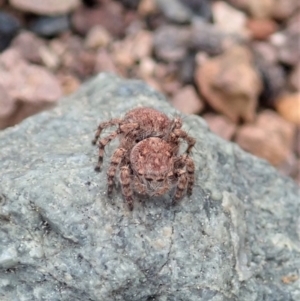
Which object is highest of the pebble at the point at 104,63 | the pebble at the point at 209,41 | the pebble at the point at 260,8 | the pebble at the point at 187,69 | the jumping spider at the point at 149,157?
the jumping spider at the point at 149,157

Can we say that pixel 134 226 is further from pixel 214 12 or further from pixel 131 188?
pixel 214 12

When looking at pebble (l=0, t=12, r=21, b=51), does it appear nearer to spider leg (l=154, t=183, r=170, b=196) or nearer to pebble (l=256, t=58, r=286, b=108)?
pebble (l=256, t=58, r=286, b=108)

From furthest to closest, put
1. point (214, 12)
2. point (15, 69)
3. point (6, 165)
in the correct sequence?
1. point (214, 12)
2. point (15, 69)
3. point (6, 165)

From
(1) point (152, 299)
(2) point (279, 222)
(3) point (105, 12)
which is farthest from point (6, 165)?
(3) point (105, 12)

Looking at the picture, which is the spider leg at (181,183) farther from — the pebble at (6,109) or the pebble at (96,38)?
the pebble at (96,38)

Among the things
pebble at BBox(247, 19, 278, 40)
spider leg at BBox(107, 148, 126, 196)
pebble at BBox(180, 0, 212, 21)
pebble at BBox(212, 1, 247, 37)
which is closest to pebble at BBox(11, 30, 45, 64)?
pebble at BBox(180, 0, 212, 21)

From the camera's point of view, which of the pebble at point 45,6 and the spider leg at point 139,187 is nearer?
the spider leg at point 139,187

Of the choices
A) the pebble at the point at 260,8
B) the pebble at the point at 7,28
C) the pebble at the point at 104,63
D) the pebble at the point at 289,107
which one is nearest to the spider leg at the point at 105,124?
the pebble at the point at 104,63

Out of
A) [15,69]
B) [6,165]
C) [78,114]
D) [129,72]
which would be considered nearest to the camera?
[6,165]
